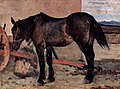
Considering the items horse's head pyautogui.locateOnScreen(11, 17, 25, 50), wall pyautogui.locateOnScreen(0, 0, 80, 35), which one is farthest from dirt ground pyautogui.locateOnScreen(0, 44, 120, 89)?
wall pyautogui.locateOnScreen(0, 0, 80, 35)

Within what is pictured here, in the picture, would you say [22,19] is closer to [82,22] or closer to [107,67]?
[82,22]

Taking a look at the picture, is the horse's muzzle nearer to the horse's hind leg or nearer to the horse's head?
the horse's head

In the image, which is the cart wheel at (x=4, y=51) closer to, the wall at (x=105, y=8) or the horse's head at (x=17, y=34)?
the horse's head at (x=17, y=34)

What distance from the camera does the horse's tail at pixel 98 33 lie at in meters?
2.06

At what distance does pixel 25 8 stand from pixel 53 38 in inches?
11.3

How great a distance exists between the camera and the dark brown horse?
206cm

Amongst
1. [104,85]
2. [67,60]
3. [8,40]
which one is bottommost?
[104,85]

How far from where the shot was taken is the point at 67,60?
7.06 feet

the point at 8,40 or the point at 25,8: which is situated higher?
the point at 25,8

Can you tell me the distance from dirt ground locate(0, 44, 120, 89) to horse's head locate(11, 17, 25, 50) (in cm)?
12

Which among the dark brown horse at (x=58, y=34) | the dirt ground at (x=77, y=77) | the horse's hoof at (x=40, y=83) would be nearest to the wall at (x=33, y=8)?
the dark brown horse at (x=58, y=34)

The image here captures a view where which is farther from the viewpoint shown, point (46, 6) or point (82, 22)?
point (46, 6)

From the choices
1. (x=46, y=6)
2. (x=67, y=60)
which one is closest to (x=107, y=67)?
(x=67, y=60)

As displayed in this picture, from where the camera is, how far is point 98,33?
2.06 m
